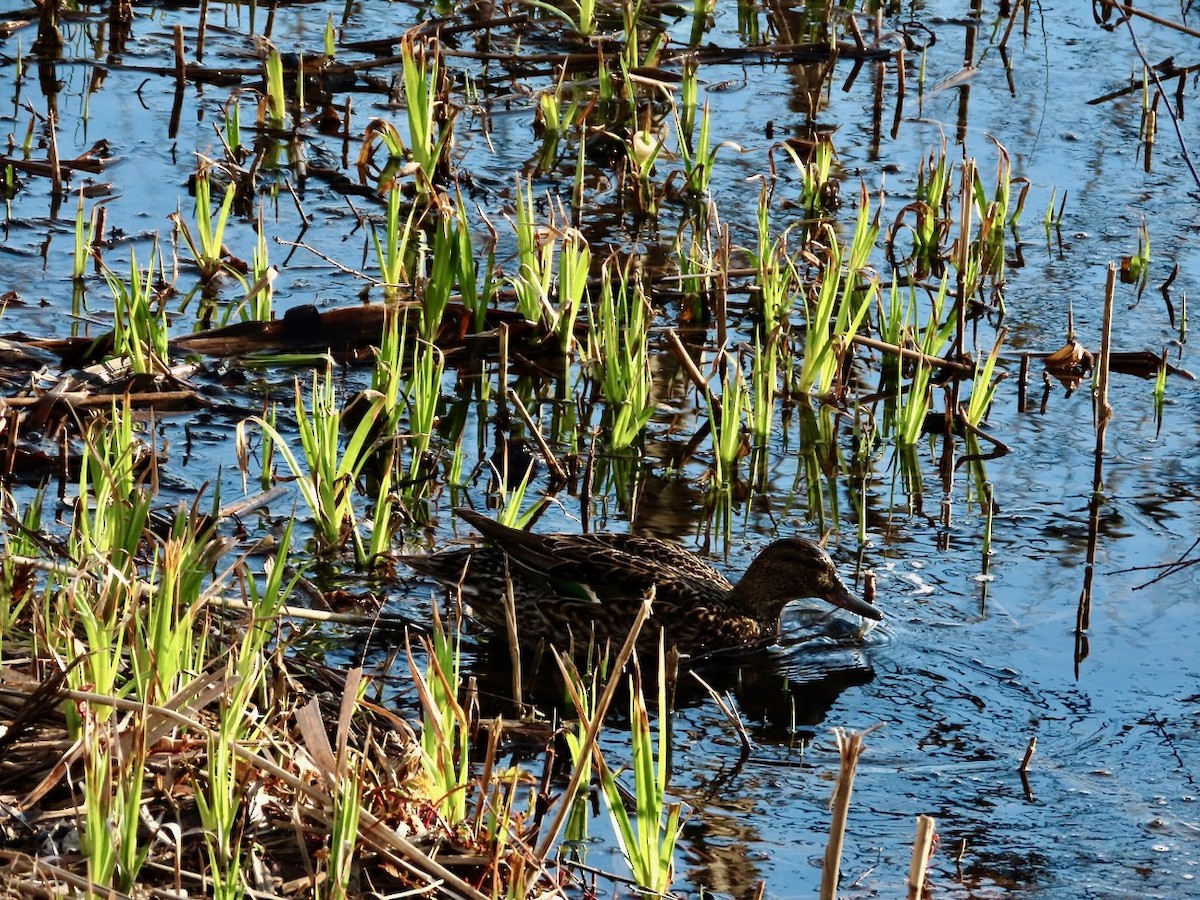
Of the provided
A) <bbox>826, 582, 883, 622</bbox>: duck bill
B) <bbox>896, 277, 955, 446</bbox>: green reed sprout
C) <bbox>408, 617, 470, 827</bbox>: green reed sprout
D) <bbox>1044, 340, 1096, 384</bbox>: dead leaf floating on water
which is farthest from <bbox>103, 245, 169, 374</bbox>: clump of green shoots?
<bbox>1044, 340, 1096, 384</bbox>: dead leaf floating on water

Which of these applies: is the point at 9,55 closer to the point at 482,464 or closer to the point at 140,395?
the point at 140,395

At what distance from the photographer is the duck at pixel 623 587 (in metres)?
5.52

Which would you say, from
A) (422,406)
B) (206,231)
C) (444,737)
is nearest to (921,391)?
(422,406)

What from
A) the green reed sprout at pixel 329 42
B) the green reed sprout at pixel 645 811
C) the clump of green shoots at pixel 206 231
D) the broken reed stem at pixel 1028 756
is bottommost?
the broken reed stem at pixel 1028 756

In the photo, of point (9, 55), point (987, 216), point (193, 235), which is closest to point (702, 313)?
point (987, 216)

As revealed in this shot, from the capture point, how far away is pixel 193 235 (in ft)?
26.7

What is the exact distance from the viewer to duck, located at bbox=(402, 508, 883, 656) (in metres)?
5.52

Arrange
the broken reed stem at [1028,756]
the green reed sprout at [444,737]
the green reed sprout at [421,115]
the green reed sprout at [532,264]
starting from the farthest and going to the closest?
the green reed sprout at [421,115]
the green reed sprout at [532,264]
the broken reed stem at [1028,756]
the green reed sprout at [444,737]

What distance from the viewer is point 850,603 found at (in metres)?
5.70

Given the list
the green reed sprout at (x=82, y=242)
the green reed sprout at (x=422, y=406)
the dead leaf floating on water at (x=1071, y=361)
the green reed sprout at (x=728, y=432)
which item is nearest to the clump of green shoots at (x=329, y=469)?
the green reed sprout at (x=422, y=406)

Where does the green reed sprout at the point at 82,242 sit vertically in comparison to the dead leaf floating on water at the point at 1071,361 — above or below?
above

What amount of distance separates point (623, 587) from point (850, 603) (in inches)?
28.8

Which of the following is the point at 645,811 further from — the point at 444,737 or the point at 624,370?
the point at 624,370

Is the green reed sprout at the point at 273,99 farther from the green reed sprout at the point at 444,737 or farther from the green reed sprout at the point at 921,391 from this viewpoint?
the green reed sprout at the point at 444,737
